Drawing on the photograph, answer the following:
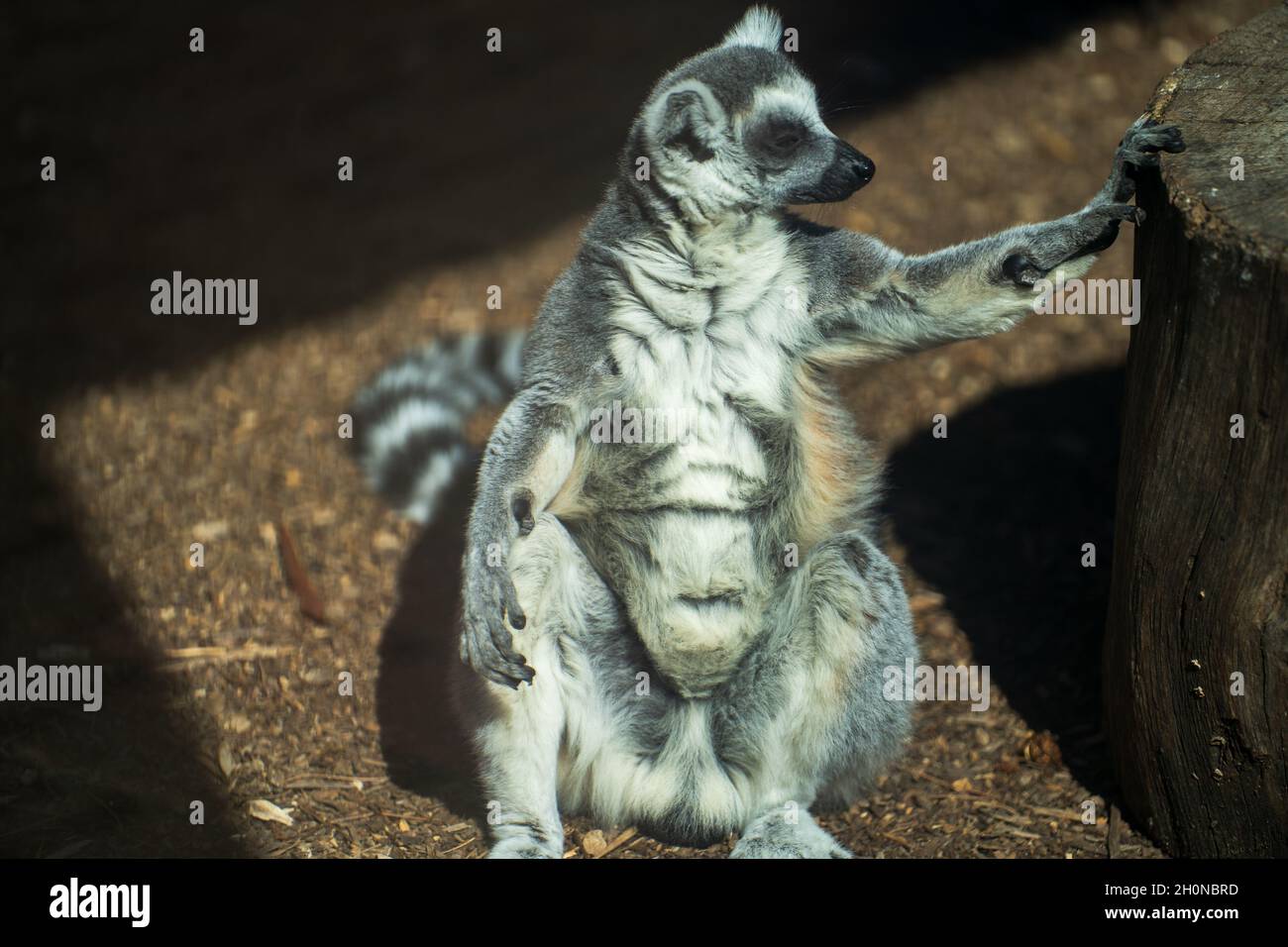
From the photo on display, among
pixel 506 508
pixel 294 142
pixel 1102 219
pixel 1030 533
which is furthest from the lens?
pixel 294 142

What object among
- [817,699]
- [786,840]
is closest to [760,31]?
[817,699]

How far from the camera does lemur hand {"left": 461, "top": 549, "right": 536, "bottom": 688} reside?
3.07 metres

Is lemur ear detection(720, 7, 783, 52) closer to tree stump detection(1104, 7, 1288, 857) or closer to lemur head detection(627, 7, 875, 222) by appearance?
lemur head detection(627, 7, 875, 222)

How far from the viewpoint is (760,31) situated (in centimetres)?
342

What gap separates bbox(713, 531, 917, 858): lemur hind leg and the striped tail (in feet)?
5.93

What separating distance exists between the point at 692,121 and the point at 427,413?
2068 mm

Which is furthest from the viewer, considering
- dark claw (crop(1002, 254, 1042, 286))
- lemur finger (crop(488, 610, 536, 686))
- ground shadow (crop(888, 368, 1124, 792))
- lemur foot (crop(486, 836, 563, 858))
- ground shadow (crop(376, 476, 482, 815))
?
ground shadow (crop(888, 368, 1124, 792))

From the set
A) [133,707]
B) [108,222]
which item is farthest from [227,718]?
[108,222]

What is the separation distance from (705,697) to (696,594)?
1.08ft

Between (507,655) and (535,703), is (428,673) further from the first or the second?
(507,655)

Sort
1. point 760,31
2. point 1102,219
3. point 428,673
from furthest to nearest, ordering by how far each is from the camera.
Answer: point 428,673, point 760,31, point 1102,219

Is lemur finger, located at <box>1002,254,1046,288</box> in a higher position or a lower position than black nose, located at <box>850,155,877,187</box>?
lower

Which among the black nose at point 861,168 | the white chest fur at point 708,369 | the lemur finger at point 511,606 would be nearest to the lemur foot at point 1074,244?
the black nose at point 861,168

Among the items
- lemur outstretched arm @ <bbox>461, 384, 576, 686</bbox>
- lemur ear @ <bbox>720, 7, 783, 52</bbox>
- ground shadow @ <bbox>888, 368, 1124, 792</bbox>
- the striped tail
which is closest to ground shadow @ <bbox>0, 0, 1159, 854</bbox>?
the striped tail
